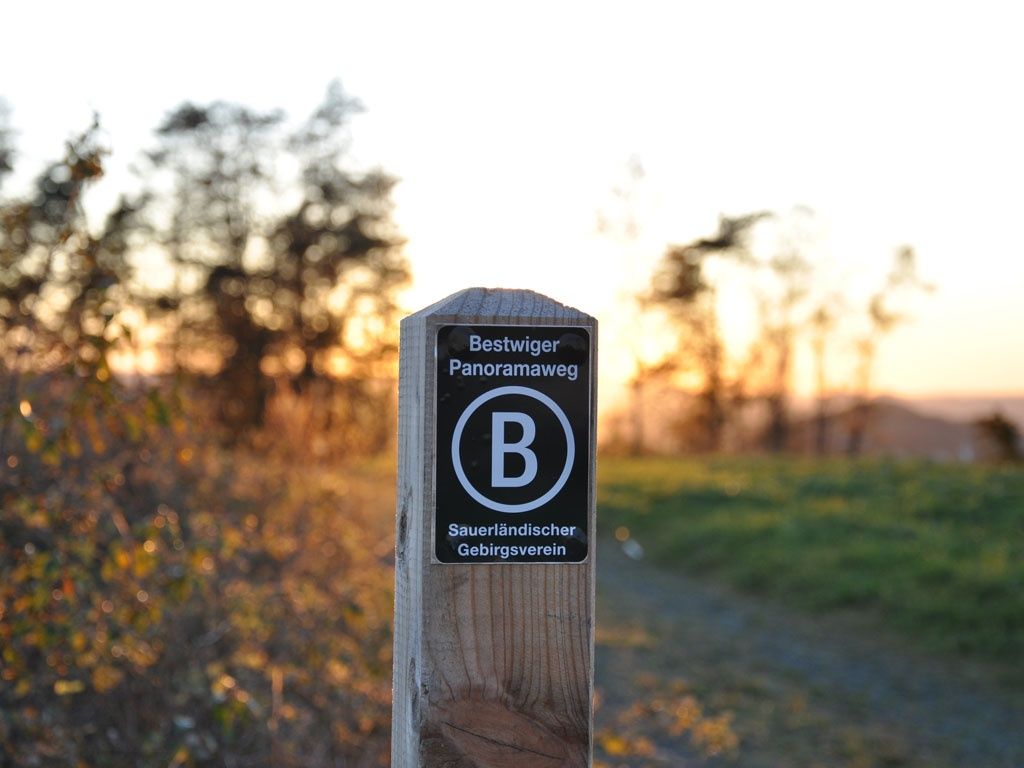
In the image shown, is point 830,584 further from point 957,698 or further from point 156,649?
point 156,649

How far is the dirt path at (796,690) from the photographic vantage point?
19.8 feet

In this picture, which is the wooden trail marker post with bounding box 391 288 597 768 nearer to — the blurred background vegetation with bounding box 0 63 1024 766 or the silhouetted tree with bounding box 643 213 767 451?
the blurred background vegetation with bounding box 0 63 1024 766

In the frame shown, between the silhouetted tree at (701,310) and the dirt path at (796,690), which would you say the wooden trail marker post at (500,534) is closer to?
the dirt path at (796,690)

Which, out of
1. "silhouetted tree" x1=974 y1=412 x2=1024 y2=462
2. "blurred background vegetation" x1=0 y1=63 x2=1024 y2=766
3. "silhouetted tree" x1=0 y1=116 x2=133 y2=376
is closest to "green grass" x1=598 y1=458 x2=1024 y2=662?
"blurred background vegetation" x1=0 y1=63 x2=1024 y2=766

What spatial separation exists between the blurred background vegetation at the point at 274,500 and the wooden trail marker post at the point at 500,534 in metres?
1.83

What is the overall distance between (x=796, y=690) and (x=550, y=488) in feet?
19.7

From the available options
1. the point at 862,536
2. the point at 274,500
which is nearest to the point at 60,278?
the point at 274,500

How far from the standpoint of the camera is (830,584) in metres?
9.75

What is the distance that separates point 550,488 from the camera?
1768mm

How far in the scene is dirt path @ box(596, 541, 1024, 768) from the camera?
19.8ft

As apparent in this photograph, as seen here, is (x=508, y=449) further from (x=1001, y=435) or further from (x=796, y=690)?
(x=1001, y=435)

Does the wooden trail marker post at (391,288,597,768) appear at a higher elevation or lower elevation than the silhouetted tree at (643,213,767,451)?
lower

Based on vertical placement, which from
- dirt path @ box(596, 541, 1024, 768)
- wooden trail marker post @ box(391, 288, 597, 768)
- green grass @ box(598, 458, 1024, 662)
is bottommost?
dirt path @ box(596, 541, 1024, 768)

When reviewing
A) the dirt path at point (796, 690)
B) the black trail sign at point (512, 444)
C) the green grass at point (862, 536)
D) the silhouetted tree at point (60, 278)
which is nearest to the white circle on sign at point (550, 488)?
the black trail sign at point (512, 444)
